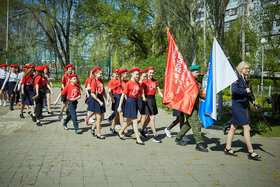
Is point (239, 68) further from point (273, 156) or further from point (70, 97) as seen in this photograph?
point (70, 97)

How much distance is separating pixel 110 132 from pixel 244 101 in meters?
3.88

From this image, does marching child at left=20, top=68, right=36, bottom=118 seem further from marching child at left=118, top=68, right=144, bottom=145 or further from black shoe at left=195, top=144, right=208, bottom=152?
black shoe at left=195, top=144, right=208, bottom=152

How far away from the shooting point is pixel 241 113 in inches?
223

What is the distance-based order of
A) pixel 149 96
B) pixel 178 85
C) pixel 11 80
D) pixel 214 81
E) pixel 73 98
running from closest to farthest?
pixel 214 81 → pixel 178 85 → pixel 149 96 → pixel 73 98 → pixel 11 80

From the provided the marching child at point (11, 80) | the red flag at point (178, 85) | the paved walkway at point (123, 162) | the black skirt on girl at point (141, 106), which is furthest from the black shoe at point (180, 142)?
the marching child at point (11, 80)

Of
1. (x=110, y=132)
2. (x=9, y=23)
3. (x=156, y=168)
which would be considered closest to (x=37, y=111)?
(x=110, y=132)

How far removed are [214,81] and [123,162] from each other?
8.45 ft

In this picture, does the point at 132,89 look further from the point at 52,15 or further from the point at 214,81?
the point at 52,15

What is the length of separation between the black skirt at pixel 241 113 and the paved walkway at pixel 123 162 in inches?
29.2

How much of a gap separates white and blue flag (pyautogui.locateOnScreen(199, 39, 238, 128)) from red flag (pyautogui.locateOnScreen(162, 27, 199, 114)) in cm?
28

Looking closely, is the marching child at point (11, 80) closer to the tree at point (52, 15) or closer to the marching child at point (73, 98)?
the marching child at point (73, 98)

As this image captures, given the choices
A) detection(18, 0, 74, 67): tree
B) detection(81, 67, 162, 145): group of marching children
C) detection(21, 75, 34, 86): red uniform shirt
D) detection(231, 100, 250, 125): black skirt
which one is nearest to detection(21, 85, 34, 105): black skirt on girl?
detection(21, 75, 34, 86): red uniform shirt

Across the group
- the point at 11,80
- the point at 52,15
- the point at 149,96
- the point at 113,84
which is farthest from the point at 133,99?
the point at 52,15

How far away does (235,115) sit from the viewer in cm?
570
